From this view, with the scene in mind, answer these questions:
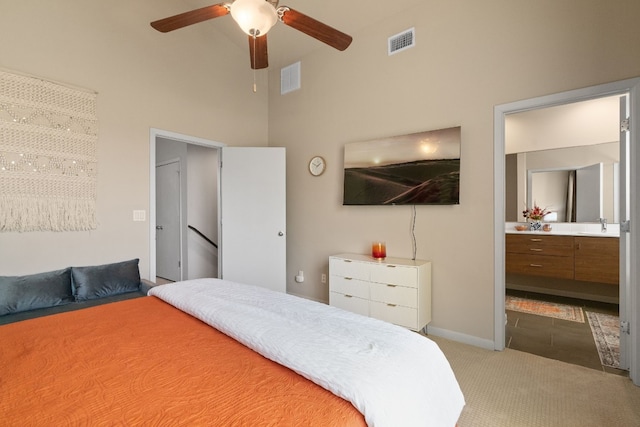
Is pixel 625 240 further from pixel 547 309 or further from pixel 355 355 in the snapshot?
pixel 355 355

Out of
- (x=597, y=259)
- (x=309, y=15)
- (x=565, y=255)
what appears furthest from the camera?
(x=565, y=255)

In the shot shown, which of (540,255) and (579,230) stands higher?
(579,230)

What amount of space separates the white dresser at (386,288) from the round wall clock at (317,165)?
120 cm

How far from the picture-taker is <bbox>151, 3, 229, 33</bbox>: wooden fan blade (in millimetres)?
1792

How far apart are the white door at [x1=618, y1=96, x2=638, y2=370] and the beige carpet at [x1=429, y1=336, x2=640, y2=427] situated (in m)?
0.25

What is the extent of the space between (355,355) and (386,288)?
182cm

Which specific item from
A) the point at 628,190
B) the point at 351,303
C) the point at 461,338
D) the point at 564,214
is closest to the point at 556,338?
the point at 461,338

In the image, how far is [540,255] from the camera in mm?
3971

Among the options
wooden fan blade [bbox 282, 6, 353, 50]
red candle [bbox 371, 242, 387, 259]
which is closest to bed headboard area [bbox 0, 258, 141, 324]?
red candle [bbox 371, 242, 387, 259]

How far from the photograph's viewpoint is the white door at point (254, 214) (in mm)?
3812

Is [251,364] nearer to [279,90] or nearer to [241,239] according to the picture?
[241,239]

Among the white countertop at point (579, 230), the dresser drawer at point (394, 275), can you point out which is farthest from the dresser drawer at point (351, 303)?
the white countertop at point (579, 230)

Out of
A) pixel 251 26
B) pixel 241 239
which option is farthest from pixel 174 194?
pixel 251 26

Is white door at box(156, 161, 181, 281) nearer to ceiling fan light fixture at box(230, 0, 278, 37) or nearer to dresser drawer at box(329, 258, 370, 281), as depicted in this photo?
dresser drawer at box(329, 258, 370, 281)
